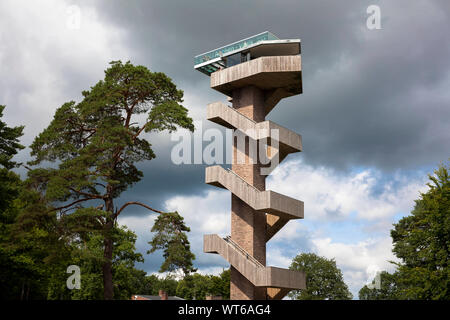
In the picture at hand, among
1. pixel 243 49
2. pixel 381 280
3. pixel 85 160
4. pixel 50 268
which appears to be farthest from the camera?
pixel 381 280

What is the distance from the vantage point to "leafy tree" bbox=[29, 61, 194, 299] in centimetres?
2405

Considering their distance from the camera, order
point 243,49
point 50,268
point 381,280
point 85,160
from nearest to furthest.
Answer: point 85,160 < point 243,49 < point 50,268 < point 381,280

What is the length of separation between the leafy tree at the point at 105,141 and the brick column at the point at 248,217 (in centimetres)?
362

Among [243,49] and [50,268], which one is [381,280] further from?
[243,49]

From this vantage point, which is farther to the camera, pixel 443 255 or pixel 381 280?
pixel 381 280

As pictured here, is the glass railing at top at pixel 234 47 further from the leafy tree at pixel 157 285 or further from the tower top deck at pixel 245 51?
the leafy tree at pixel 157 285

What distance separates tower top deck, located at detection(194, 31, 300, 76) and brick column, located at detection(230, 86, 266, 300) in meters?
2.30

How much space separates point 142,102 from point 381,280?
66931 mm

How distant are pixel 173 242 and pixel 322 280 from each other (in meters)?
60.6

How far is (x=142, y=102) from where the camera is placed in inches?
1094

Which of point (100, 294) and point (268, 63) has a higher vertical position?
point (268, 63)

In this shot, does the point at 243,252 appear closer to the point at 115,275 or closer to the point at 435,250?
the point at 435,250
